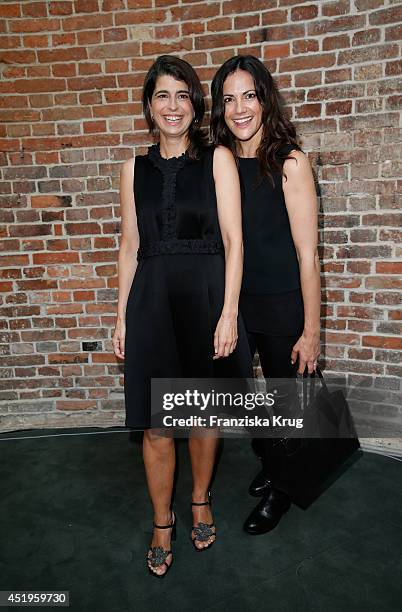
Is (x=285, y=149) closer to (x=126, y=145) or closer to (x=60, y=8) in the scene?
(x=126, y=145)

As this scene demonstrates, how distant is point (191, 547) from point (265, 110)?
1.86m

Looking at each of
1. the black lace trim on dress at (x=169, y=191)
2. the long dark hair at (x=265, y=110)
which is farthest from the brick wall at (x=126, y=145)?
the black lace trim on dress at (x=169, y=191)

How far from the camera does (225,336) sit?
1.82 meters

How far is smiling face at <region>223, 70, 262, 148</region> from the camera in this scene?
1.86 metres

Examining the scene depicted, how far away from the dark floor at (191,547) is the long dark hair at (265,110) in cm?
156

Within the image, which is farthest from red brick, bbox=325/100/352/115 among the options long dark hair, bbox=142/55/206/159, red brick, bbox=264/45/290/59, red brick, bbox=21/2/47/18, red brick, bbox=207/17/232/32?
red brick, bbox=21/2/47/18

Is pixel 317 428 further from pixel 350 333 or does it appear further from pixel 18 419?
pixel 18 419

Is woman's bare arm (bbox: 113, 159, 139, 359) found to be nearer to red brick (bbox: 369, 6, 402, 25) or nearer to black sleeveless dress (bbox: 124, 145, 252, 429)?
black sleeveless dress (bbox: 124, 145, 252, 429)

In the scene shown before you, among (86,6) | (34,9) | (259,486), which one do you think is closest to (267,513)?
(259,486)

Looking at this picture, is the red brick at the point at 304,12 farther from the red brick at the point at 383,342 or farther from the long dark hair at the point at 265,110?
the red brick at the point at 383,342

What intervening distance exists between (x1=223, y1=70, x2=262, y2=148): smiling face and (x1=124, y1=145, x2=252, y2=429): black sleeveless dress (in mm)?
187

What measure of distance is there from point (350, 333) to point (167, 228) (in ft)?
4.77

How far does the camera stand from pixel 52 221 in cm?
287

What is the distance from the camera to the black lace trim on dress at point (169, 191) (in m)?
1.80
